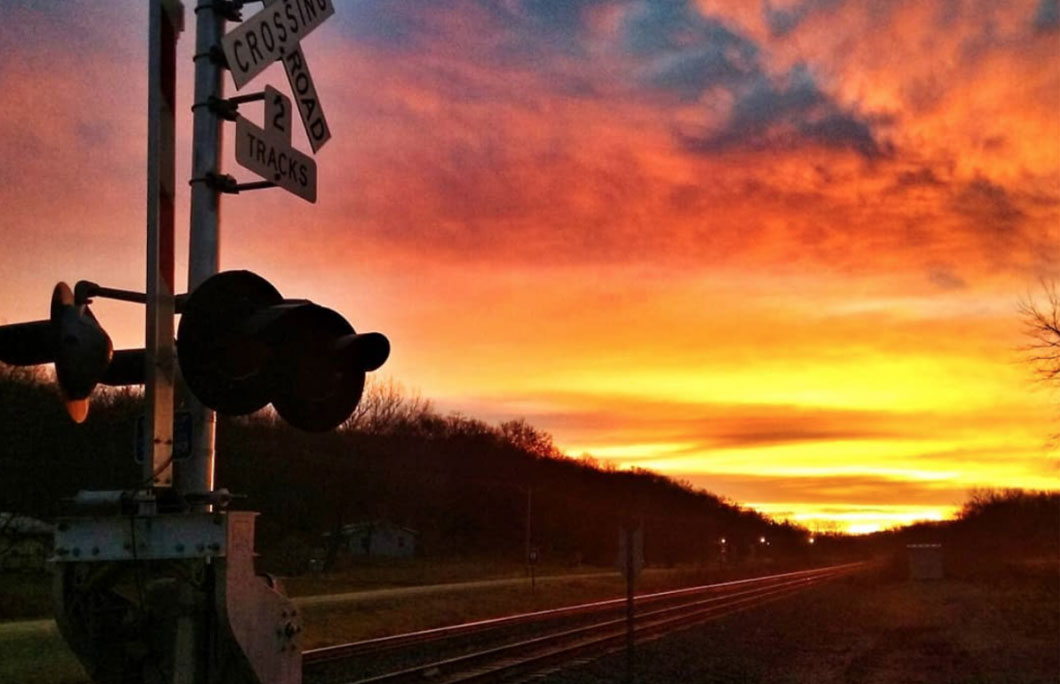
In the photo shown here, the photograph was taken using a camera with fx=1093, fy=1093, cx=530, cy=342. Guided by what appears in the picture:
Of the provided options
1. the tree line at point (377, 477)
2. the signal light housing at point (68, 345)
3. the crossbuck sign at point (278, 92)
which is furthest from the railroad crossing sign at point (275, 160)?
the tree line at point (377, 477)

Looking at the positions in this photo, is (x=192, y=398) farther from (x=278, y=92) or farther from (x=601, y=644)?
(x=601, y=644)

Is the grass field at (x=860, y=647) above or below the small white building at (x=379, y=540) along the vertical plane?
above

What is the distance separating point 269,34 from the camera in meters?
3.68

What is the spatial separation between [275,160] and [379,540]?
8514 cm

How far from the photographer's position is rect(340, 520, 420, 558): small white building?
84.6 metres

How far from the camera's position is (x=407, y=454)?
105m

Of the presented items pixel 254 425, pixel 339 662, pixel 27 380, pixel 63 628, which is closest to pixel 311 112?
pixel 63 628

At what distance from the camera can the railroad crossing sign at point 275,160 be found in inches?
145

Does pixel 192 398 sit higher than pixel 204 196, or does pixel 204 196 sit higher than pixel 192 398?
pixel 204 196

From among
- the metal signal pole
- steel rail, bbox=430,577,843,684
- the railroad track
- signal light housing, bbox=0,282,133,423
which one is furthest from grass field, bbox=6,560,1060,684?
signal light housing, bbox=0,282,133,423

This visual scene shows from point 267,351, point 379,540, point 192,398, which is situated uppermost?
point 267,351

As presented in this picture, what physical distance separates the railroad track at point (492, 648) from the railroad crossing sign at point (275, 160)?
11289mm

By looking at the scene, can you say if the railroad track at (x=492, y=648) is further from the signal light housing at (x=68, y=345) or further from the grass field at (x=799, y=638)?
the signal light housing at (x=68, y=345)

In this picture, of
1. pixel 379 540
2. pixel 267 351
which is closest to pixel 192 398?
pixel 267 351
